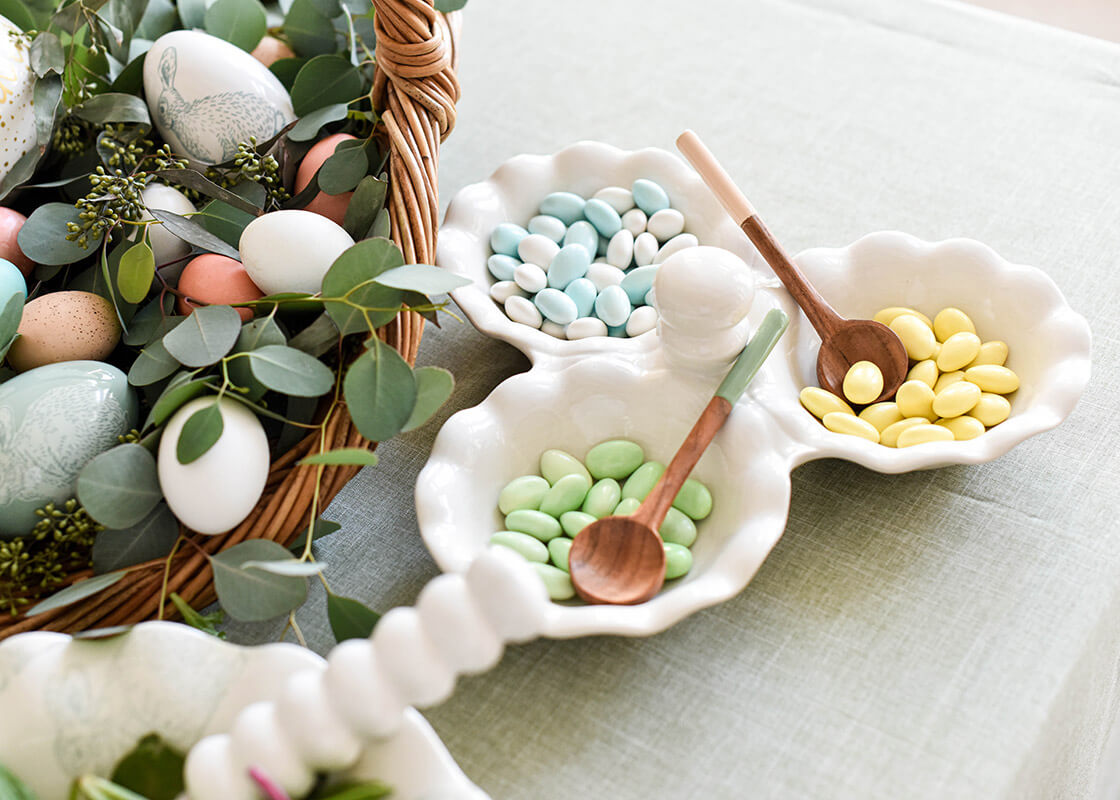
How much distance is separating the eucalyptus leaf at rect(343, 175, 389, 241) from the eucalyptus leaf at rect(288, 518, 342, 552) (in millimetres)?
210

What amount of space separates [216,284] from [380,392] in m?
0.18

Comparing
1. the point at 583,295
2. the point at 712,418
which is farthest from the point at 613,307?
the point at 712,418

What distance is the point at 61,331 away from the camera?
0.64m

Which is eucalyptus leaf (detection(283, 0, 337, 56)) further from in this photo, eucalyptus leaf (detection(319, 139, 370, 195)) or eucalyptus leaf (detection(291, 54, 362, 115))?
eucalyptus leaf (detection(319, 139, 370, 195))

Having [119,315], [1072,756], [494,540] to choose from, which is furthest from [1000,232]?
[119,315]

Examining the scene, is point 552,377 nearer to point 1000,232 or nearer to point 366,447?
point 366,447

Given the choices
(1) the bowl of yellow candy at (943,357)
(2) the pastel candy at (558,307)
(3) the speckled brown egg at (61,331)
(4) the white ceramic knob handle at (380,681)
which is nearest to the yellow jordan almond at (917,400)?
(1) the bowl of yellow candy at (943,357)

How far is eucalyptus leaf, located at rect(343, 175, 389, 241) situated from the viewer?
677 mm

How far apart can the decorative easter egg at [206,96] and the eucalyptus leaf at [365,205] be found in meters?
0.13

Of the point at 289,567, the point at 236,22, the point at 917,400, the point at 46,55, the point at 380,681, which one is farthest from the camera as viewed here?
the point at 236,22

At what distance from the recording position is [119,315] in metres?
0.65

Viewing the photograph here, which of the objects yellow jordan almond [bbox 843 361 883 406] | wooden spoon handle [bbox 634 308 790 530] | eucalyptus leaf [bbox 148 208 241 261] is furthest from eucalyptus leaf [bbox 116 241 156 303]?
yellow jordan almond [bbox 843 361 883 406]

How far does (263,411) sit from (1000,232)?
24.1 inches

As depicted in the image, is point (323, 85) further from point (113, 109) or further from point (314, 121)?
point (113, 109)
